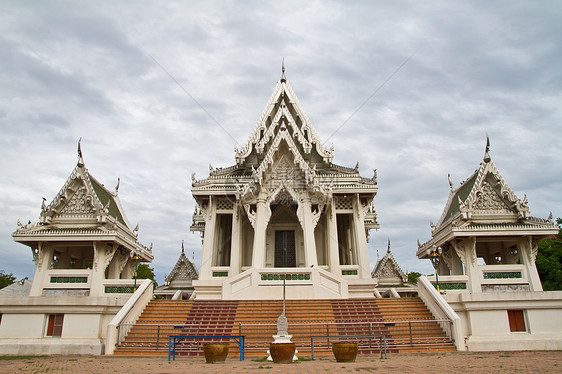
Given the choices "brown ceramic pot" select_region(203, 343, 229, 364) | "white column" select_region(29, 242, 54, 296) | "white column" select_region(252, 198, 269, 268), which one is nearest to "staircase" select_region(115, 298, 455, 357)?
"brown ceramic pot" select_region(203, 343, 229, 364)

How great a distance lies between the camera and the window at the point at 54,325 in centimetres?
1595

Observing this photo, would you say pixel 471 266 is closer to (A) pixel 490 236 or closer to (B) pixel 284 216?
(A) pixel 490 236

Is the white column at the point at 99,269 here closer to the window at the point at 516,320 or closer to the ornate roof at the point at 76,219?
the ornate roof at the point at 76,219

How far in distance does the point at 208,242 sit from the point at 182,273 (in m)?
6.52

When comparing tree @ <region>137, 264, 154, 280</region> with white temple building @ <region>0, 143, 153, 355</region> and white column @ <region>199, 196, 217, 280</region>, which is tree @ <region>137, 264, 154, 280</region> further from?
white column @ <region>199, 196, 217, 280</region>

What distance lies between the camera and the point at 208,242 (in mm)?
20906

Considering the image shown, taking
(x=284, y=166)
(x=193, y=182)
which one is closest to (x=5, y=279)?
(x=193, y=182)

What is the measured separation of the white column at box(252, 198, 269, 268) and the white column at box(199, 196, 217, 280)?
9.05 feet

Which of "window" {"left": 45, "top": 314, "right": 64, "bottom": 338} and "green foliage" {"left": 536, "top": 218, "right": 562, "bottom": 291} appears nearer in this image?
"window" {"left": 45, "top": 314, "right": 64, "bottom": 338}

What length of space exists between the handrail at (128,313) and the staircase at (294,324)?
0.26m

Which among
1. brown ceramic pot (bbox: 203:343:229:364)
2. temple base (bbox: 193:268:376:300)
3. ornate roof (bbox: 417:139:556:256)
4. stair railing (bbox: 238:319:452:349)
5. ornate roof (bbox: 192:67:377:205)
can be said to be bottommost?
brown ceramic pot (bbox: 203:343:229:364)

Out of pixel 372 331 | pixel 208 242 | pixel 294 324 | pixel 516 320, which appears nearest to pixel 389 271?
pixel 516 320

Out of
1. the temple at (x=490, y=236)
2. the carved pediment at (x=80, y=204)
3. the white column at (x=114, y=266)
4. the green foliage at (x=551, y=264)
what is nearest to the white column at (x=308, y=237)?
the temple at (x=490, y=236)

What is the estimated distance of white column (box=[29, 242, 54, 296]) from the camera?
18653mm
